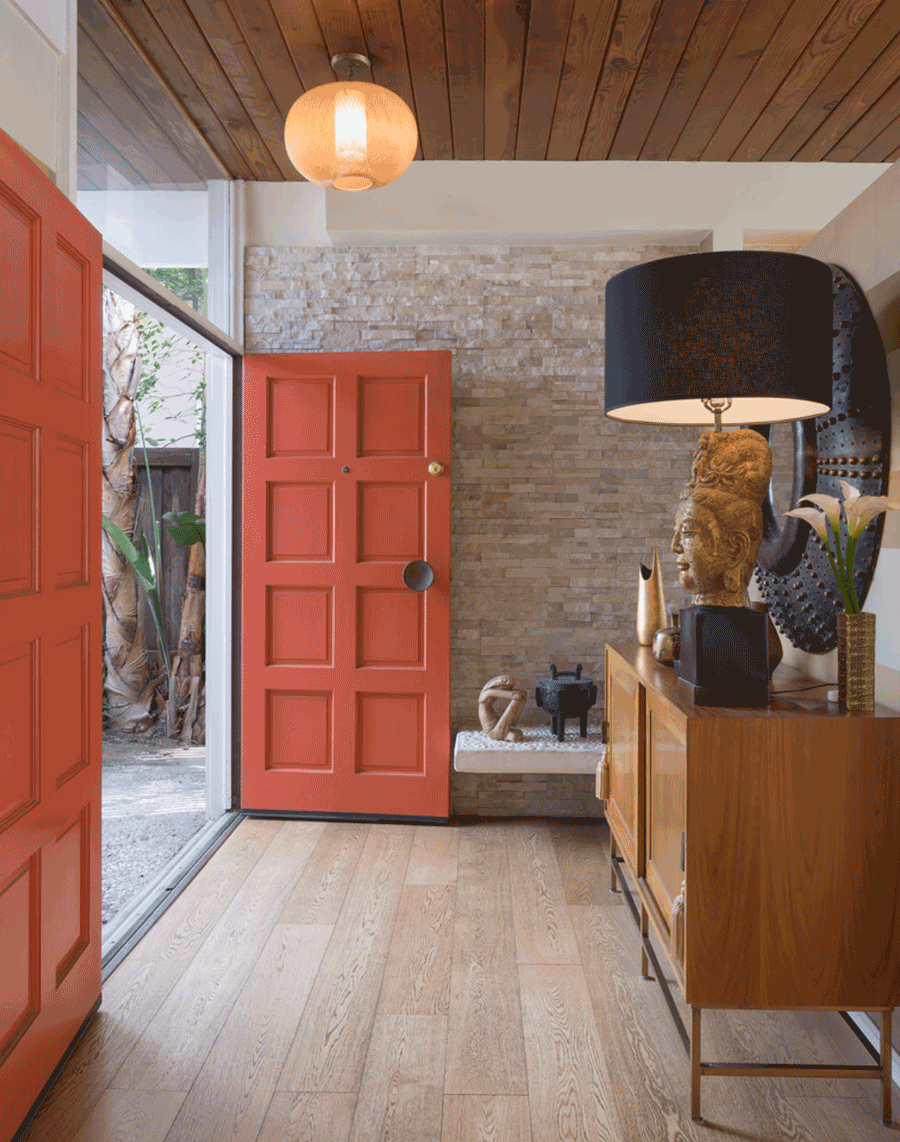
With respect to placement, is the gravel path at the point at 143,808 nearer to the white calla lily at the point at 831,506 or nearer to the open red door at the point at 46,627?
the open red door at the point at 46,627

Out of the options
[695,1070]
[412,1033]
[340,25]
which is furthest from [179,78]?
[695,1070]

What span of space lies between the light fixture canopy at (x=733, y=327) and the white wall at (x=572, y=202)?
1.84 meters

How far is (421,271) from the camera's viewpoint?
11.6 ft

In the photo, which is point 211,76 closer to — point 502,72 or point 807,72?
point 502,72

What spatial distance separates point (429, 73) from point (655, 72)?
75 cm

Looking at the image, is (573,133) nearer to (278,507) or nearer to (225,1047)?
(278,507)

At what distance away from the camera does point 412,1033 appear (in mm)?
1956

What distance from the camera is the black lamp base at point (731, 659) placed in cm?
170

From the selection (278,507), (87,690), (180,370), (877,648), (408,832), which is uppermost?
(180,370)

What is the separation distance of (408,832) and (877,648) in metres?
2.07

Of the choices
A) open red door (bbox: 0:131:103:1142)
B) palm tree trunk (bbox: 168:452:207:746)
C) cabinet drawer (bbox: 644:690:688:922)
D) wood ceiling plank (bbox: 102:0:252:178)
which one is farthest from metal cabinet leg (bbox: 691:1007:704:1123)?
palm tree trunk (bbox: 168:452:207:746)

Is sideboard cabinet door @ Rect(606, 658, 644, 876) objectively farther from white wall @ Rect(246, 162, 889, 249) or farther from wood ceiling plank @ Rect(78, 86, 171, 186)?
wood ceiling plank @ Rect(78, 86, 171, 186)

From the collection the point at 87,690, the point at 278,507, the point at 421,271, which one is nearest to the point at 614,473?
the point at 421,271

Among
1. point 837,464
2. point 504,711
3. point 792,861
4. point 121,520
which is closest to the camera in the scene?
point 792,861
